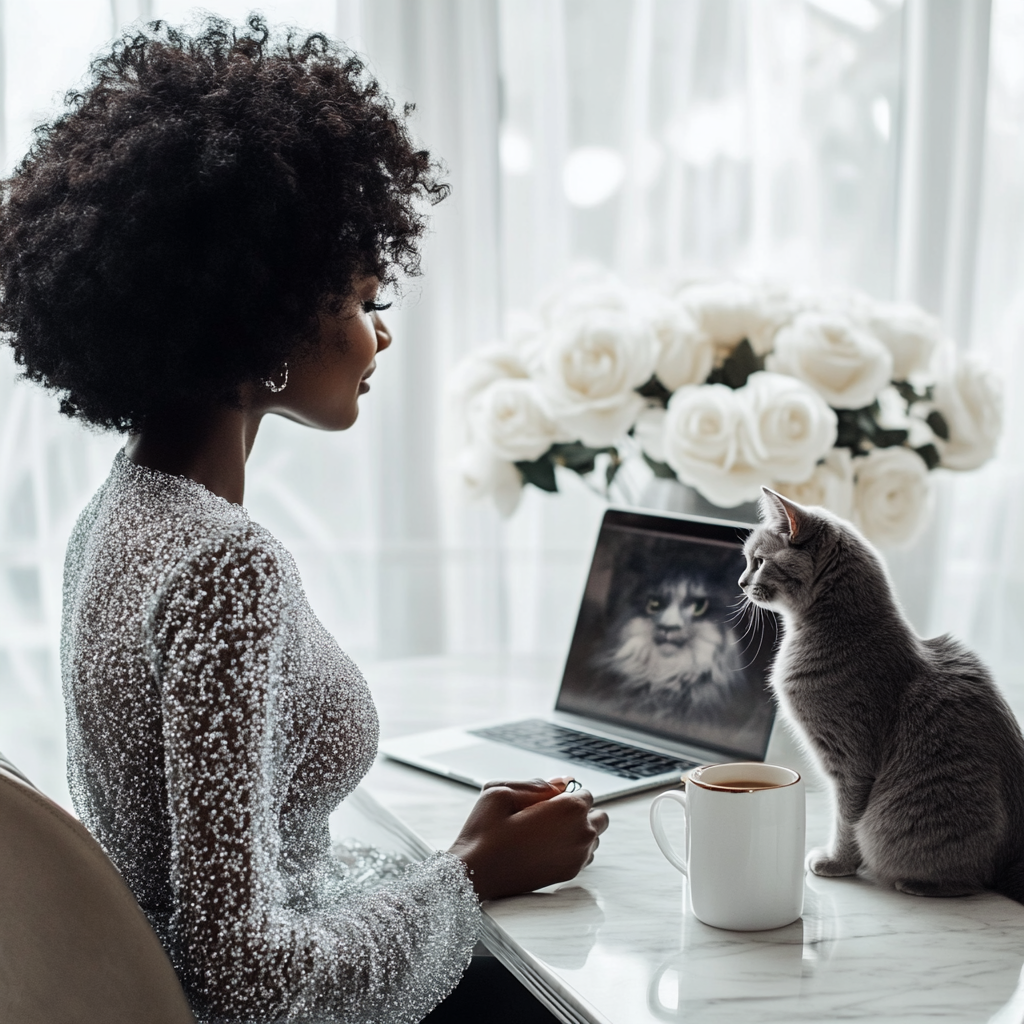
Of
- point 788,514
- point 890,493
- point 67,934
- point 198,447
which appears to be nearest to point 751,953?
point 788,514

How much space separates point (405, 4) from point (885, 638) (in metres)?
1.67

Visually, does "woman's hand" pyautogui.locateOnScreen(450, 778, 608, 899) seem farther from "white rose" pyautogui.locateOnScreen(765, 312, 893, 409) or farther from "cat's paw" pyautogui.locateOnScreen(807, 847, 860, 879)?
"white rose" pyautogui.locateOnScreen(765, 312, 893, 409)

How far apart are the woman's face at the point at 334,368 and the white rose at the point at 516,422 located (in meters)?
0.40

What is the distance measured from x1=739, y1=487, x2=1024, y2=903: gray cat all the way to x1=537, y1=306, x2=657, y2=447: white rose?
44 centimetres

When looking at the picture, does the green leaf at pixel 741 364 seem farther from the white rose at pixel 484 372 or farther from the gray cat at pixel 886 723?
the gray cat at pixel 886 723

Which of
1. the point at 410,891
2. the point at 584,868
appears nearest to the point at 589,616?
the point at 584,868

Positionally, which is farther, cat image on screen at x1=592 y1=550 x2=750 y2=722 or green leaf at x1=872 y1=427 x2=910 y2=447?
green leaf at x1=872 y1=427 x2=910 y2=447

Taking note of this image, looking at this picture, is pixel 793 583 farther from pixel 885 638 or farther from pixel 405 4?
pixel 405 4

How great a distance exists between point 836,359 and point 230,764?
0.84 metres

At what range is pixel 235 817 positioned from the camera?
70 centimetres

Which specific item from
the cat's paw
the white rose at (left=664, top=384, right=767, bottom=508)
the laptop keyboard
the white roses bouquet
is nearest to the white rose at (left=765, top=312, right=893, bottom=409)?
the white roses bouquet

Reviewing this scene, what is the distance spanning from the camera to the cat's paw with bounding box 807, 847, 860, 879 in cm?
84

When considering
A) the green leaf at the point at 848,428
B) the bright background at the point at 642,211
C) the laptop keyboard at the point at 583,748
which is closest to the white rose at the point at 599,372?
the green leaf at the point at 848,428

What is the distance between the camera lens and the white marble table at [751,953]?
667mm
